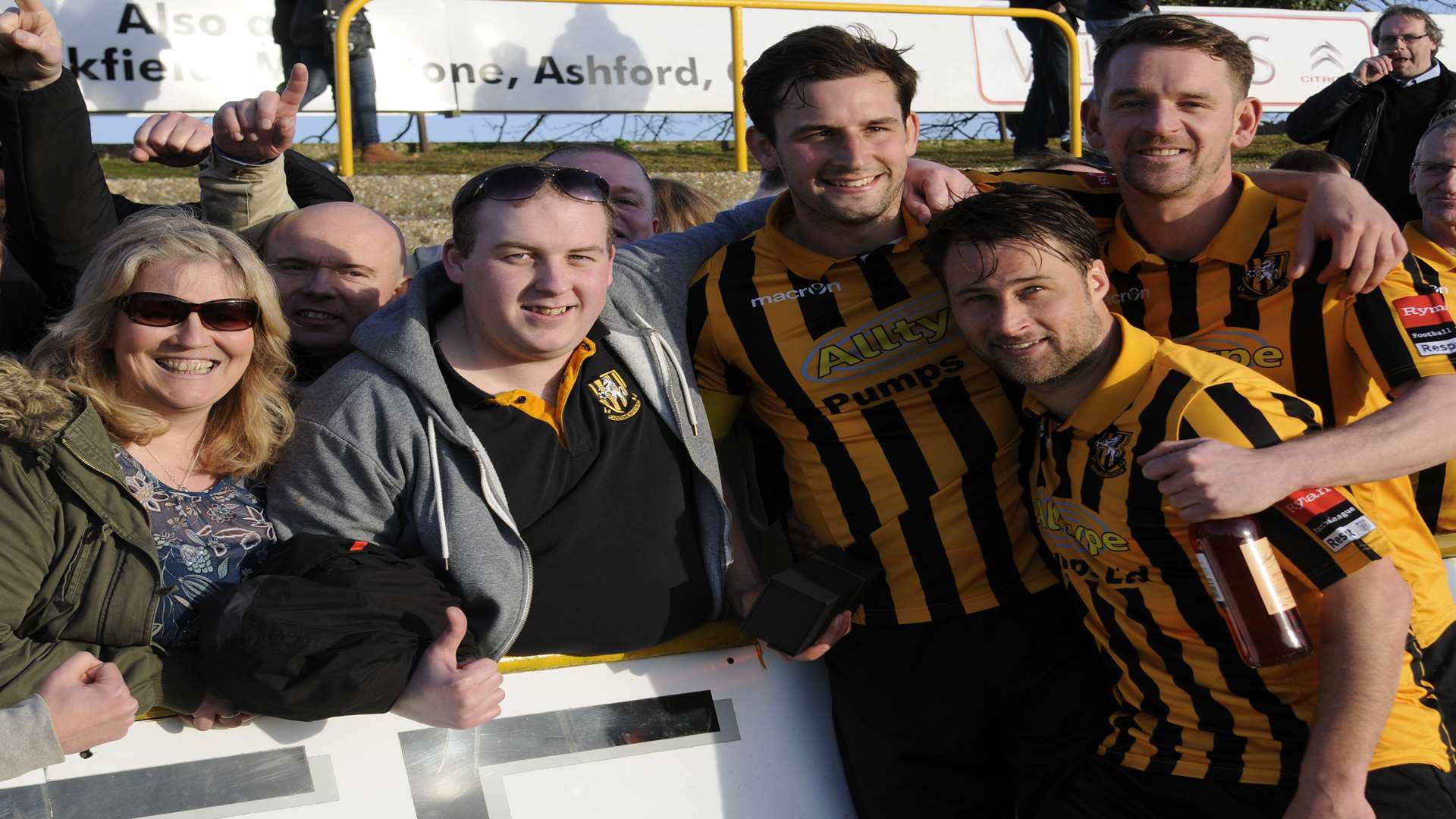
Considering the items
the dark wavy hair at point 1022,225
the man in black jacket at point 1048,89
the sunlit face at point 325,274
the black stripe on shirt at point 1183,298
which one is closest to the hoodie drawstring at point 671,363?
the dark wavy hair at point 1022,225

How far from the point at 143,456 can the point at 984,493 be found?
6.80ft

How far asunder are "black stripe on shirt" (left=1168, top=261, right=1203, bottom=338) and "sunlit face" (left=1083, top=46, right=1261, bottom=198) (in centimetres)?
20

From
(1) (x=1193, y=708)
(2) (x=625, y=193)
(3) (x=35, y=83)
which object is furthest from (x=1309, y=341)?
(3) (x=35, y=83)

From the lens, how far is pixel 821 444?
3283 mm

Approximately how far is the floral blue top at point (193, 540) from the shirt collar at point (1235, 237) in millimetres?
2276

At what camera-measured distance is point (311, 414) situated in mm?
2979

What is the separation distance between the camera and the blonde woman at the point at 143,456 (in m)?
2.46

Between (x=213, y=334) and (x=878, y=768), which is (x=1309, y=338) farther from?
(x=213, y=334)

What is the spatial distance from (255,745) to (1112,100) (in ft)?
8.80

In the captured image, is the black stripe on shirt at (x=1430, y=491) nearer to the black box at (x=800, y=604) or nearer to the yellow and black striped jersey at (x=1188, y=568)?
the yellow and black striped jersey at (x=1188, y=568)

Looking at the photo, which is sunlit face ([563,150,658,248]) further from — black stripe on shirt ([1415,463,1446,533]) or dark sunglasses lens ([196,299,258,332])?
Answer: black stripe on shirt ([1415,463,1446,533])

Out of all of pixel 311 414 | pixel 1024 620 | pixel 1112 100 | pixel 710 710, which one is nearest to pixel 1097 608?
pixel 1024 620

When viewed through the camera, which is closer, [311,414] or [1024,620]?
[311,414]

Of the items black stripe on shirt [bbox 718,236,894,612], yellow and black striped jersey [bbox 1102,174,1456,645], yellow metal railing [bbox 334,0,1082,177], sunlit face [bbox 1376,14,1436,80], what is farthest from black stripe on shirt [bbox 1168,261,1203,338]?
sunlit face [bbox 1376,14,1436,80]
